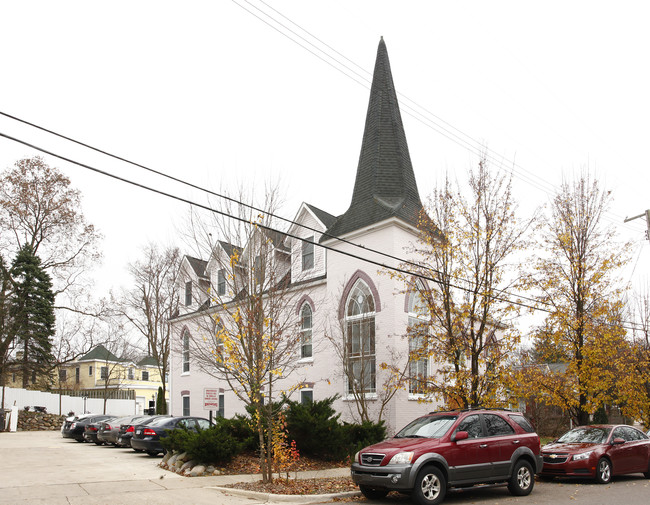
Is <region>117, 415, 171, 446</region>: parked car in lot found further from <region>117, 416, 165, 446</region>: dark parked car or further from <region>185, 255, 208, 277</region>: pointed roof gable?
<region>185, 255, 208, 277</region>: pointed roof gable

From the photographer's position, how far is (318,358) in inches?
918

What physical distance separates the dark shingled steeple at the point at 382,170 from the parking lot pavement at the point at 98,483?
11.8m

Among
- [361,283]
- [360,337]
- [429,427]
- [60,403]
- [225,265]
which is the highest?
[225,265]

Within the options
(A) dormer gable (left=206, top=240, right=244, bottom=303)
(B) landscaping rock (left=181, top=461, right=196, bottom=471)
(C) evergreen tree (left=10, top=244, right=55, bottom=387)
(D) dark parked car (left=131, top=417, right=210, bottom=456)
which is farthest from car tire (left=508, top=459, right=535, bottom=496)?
(C) evergreen tree (left=10, top=244, right=55, bottom=387)

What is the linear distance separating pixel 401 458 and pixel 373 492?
152 centimetres

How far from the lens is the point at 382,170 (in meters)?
23.7

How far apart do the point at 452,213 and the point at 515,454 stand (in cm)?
704

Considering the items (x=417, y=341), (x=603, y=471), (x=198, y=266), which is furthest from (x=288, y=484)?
(x=198, y=266)

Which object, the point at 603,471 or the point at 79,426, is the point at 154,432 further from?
the point at 603,471

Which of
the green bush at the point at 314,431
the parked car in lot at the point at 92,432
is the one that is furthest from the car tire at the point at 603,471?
the parked car in lot at the point at 92,432

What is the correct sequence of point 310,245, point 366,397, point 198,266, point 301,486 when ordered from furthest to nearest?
point 310,245
point 366,397
point 198,266
point 301,486

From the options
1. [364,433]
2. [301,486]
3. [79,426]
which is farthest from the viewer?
[79,426]

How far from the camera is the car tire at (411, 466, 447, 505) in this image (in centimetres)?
973

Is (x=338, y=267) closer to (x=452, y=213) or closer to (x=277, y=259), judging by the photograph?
(x=277, y=259)
